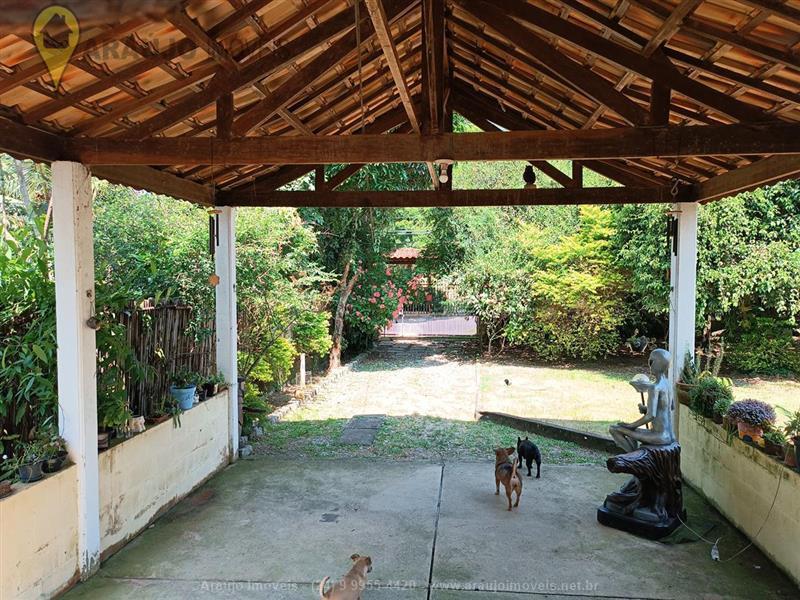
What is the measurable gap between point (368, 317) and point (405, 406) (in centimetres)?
346

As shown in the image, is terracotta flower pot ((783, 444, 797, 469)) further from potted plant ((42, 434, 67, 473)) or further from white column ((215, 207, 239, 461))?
white column ((215, 207, 239, 461))

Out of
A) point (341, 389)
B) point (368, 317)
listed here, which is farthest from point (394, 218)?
point (341, 389)

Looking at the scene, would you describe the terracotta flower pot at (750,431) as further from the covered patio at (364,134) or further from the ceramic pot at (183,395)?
the ceramic pot at (183,395)

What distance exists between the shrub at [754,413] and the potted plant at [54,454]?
4683 millimetres

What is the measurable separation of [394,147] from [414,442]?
4200 millimetres

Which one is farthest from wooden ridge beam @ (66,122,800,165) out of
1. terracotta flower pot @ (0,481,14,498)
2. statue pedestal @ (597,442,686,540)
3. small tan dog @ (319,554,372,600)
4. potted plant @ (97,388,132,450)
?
small tan dog @ (319,554,372,600)

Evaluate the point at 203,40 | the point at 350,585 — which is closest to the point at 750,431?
the point at 350,585

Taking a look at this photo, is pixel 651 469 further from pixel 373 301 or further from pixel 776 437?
pixel 373 301

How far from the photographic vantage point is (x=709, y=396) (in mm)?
5051

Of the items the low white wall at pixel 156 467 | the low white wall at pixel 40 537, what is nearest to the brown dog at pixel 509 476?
the low white wall at pixel 156 467

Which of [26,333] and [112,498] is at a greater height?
[26,333]

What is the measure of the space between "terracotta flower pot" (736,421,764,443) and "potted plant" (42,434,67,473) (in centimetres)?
465

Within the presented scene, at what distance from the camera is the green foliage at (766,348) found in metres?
10.7

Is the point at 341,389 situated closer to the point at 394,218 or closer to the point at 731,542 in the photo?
the point at 394,218
